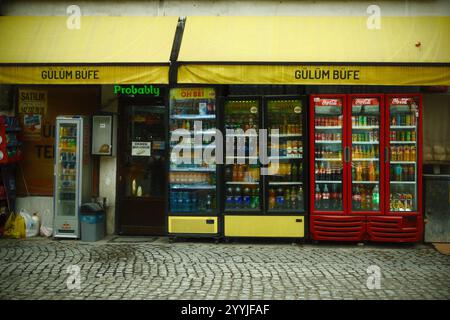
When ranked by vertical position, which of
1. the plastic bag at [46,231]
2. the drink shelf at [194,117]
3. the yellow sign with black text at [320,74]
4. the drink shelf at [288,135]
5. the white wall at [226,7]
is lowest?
the plastic bag at [46,231]

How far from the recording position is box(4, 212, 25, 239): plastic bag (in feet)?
30.1

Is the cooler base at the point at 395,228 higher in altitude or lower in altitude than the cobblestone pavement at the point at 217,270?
higher

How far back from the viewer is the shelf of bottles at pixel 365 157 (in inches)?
335

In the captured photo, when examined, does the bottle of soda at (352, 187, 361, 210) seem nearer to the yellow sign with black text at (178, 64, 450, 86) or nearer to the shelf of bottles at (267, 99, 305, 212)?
the shelf of bottles at (267, 99, 305, 212)

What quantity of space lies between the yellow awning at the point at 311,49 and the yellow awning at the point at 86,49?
478 mm

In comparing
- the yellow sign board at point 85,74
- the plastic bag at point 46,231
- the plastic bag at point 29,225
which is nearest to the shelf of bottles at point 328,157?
the yellow sign board at point 85,74

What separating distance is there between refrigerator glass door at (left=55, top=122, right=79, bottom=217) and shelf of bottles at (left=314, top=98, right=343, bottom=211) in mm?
Result: 4344

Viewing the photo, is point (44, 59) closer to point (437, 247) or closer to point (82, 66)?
point (82, 66)

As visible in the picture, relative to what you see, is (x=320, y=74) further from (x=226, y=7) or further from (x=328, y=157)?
(x=226, y=7)

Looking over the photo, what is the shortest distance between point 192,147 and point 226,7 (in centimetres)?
271

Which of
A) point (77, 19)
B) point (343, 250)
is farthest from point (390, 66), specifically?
point (77, 19)

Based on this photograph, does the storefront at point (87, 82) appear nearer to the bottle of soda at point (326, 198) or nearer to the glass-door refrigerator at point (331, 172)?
the glass-door refrigerator at point (331, 172)

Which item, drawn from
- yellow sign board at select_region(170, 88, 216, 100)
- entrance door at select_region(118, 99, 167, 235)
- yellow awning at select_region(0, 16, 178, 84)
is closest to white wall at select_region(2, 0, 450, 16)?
yellow awning at select_region(0, 16, 178, 84)

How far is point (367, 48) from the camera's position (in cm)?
818
